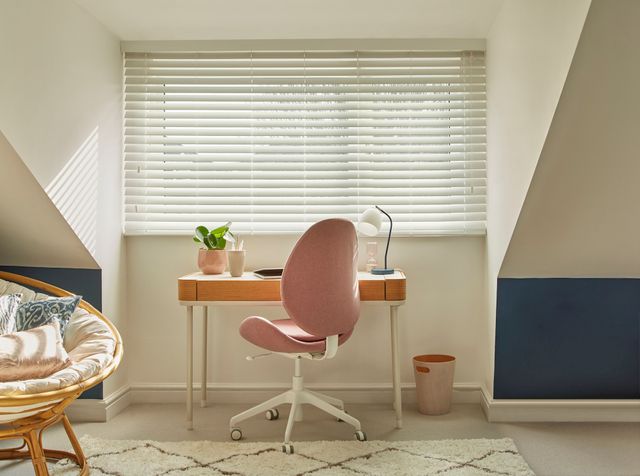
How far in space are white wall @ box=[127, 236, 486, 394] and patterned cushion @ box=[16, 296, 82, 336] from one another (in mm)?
930

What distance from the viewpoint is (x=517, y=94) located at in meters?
3.07

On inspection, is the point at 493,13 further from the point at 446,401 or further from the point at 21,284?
the point at 21,284

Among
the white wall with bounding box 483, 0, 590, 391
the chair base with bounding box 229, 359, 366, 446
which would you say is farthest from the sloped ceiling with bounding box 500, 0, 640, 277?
the chair base with bounding box 229, 359, 366, 446

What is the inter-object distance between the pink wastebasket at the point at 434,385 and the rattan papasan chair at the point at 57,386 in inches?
63.0

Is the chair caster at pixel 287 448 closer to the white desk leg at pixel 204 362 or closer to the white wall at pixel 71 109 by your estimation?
the white desk leg at pixel 204 362

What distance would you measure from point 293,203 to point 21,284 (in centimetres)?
149

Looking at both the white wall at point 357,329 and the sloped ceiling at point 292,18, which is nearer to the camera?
the sloped ceiling at point 292,18

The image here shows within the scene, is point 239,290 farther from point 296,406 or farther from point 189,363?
point 296,406

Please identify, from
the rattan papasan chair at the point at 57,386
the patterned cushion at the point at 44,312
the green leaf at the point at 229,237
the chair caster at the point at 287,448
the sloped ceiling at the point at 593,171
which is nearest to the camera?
the sloped ceiling at the point at 593,171

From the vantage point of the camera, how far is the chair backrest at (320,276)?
9.60 feet

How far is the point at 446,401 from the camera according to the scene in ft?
11.8

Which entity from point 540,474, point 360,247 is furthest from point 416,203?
point 540,474

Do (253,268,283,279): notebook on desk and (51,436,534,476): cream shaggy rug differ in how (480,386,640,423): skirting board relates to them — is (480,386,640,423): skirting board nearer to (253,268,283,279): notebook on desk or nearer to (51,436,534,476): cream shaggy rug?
(51,436,534,476): cream shaggy rug

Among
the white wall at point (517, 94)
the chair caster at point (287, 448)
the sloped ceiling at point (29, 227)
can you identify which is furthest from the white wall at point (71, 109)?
the white wall at point (517, 94)
